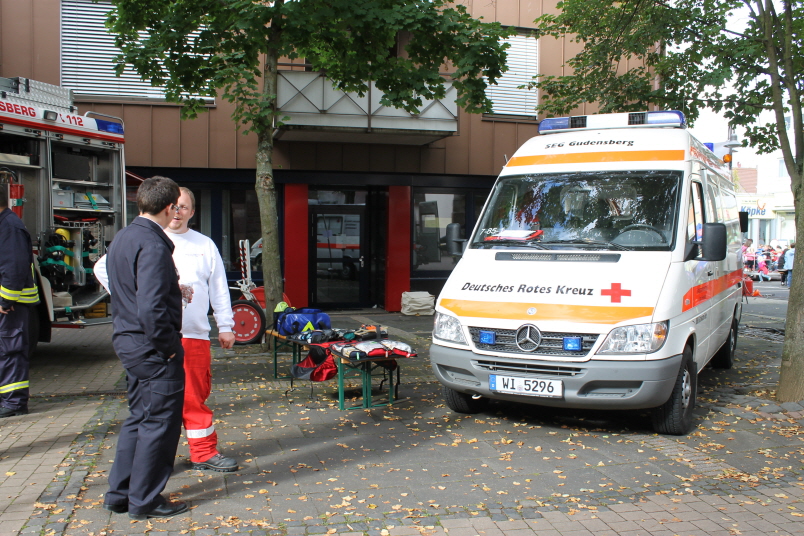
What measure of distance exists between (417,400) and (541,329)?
2.11m

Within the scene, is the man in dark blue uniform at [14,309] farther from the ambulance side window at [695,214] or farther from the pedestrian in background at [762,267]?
the pedestrian in background at [762,267]

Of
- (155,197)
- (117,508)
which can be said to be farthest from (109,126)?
(117,508)

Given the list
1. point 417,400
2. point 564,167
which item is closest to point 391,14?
point 564,167

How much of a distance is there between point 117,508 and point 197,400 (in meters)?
0.84

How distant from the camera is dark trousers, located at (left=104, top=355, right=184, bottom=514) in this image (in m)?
3.96

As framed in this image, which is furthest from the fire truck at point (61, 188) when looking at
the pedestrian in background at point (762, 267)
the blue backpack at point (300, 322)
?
the pedestrian in background at point (762, 267)

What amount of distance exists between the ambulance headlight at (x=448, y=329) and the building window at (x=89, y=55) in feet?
32.5

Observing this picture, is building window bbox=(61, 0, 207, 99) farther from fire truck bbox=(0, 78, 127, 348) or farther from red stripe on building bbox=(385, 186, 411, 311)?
red stripe on building bbox=(385, 186, 411, 311)

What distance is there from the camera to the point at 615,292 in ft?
18.1

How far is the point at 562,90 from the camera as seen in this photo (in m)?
13.4

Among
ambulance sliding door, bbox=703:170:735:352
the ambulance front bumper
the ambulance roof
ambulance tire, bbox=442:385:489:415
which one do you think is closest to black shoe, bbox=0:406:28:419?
ambulance tire, bbox=442:385:489:415

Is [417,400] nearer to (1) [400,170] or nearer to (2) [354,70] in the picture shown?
(2) [354,70]

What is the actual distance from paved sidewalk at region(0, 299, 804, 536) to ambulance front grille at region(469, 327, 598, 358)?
0.74 metres

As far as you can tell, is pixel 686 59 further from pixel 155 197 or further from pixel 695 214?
pixel 155 197
